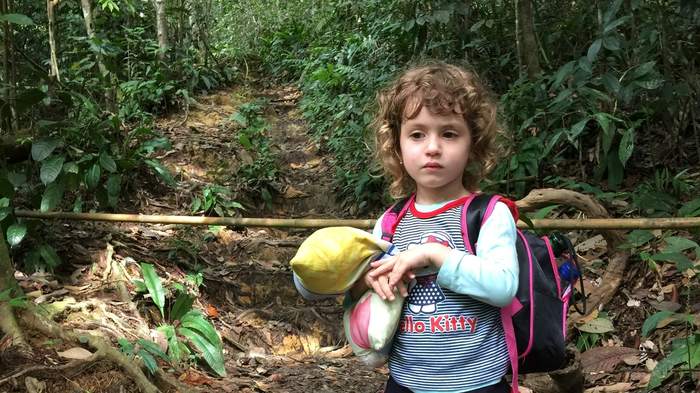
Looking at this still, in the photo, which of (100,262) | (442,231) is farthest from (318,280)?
(100,262)

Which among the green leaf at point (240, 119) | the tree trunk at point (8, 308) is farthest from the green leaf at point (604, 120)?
the green leaf at point (240, 119)

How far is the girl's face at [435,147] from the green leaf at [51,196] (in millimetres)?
3259

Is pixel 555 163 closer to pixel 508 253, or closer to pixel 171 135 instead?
pixel 508 253

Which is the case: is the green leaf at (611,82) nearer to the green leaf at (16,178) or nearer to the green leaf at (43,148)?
the green leaf at (43,148)

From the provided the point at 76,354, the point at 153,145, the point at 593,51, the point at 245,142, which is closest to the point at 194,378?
the point at 76,354

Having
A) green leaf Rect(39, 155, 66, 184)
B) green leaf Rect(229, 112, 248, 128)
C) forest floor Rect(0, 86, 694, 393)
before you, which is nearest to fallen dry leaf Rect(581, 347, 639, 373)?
forest floor Rect(0, 86, 694, 393)

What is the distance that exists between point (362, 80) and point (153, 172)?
110 inches

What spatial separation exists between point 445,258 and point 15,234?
3.28 metres

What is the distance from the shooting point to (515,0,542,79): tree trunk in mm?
5150

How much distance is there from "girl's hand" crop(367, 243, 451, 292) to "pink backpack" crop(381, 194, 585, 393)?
13cm

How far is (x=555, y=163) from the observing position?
4840 mm

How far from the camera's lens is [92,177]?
4.47 metres

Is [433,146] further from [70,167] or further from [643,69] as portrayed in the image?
[70,167]

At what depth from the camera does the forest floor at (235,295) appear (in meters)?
3.10
